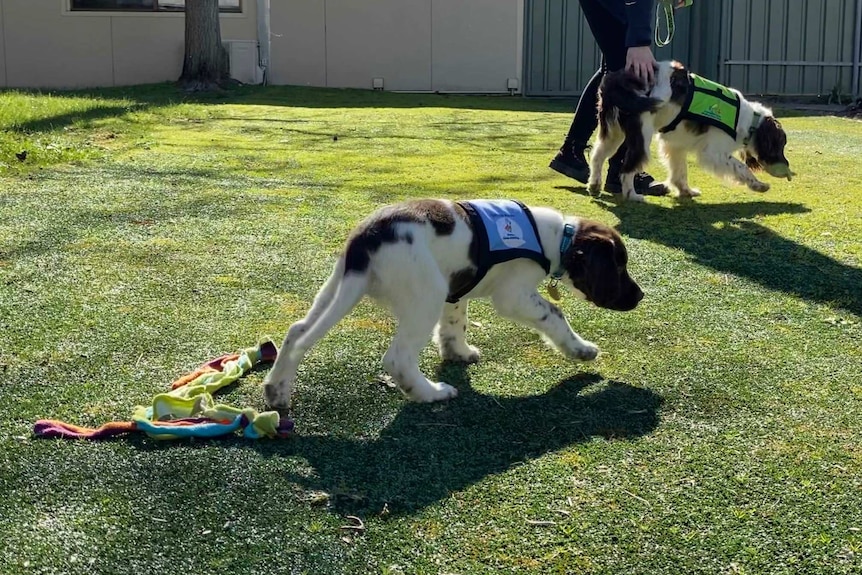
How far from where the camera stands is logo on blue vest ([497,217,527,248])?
12.0 ft

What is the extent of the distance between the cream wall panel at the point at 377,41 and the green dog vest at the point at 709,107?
12597mm

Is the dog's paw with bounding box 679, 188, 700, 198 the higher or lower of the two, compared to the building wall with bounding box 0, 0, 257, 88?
lower

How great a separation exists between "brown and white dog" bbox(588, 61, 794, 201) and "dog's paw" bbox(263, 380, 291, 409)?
425 cm

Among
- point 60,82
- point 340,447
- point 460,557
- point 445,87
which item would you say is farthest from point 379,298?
point 60,82

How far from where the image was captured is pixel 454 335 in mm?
3820

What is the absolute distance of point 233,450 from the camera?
9.59 ft

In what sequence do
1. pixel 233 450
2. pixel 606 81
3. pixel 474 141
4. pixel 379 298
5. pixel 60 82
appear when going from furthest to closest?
pixel 60 82
pixel 474 141
pixel 606 81
pixel 379 298
pixel 233 450

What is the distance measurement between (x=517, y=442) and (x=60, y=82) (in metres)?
18.5

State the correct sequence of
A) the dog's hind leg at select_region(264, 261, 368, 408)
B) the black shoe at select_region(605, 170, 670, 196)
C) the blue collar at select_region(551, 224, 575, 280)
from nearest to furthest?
the dog's hind leg at select_region(264, 261, 368, 408), the blue collar at select_region(551, 224, 575, 280), the black shoe at select_region(605, 170, 670, 196)

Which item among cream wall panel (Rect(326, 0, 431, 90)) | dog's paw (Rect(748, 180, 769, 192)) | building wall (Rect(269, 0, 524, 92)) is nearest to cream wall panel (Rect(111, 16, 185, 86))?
building wall (Rect(269, 0, 524, 92))

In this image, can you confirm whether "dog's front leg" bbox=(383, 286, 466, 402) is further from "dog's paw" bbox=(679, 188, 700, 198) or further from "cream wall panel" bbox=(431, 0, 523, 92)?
"cream wall panel" bbox=(431, 0, 523, 92)

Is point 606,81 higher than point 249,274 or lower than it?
higher

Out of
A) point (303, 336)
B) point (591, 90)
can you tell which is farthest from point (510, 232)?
point (591, 90)

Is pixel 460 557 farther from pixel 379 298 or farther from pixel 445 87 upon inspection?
pixel 445 87
